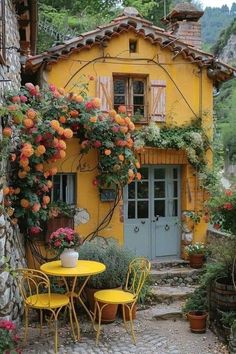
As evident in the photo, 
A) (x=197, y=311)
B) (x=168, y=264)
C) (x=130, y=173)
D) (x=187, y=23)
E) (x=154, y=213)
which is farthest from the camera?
(x=187, y=23)

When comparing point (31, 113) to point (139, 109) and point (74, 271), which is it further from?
point (139, 109)

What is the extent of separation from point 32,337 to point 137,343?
1.40 m

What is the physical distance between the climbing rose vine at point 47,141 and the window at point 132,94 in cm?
105

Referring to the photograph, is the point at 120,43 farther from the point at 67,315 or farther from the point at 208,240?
the point at 67,315

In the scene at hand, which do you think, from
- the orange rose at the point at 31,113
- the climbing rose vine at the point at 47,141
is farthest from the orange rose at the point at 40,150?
the orange rose at the point at 31,113

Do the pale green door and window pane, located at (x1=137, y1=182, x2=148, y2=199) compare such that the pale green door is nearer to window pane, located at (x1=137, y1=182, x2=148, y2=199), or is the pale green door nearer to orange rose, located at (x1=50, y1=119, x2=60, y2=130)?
window pane, located at (x1=137, y1=182, x2=148, y2=199)

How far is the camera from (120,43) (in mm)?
9453

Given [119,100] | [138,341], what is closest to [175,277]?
[138,341]

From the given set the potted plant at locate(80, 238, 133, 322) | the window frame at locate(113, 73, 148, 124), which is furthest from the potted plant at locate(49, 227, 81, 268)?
the window frame at locate(113, 73, 148, 124)

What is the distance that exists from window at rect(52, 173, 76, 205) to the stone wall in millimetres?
1437

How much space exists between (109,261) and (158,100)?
3861mm

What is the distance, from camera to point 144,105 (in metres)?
9.70

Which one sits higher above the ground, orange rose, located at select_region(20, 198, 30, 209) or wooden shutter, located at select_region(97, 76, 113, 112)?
wooden shutter, located at select_region(97, 76, 113, 112)

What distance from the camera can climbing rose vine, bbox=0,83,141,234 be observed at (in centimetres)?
698
